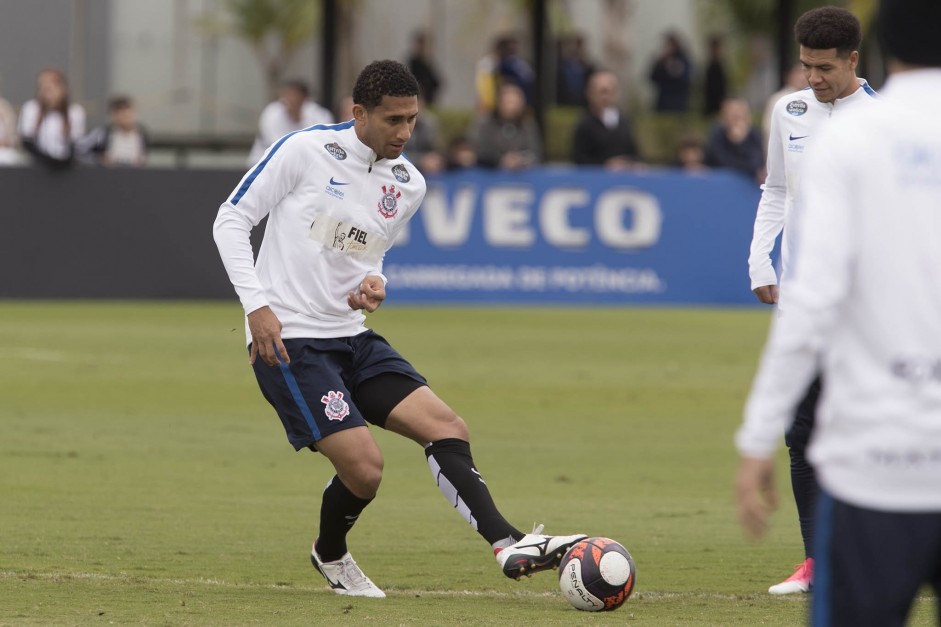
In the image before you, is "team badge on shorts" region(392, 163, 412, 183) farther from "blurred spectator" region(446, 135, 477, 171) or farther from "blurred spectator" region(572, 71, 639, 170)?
"blurred spectator" region(572, 71, 639, 170)

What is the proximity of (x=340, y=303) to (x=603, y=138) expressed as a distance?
14.5m

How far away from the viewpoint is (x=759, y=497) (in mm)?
3730

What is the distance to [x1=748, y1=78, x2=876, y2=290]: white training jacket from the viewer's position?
679cm

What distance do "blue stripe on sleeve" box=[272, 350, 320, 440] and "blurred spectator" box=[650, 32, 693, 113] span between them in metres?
22.2

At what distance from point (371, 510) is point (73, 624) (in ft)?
10.2

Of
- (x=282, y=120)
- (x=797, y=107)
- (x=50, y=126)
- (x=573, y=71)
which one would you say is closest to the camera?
(x=797, y=107)

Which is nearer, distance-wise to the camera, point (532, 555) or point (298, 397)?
point (532, 555)

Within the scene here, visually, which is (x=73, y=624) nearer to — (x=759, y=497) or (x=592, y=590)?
(x=592, y=590)


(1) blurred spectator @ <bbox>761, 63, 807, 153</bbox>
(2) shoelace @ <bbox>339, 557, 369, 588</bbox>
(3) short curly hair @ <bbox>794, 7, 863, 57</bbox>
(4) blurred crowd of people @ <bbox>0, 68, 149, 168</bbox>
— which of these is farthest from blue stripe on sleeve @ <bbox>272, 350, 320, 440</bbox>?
(4) blurred crowd of people @ <bbox>0, 68, 149, 168</bbox>

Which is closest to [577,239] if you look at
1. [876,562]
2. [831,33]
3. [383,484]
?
[383,484]

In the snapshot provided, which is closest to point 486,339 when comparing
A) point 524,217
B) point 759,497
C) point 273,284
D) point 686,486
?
point 524,217

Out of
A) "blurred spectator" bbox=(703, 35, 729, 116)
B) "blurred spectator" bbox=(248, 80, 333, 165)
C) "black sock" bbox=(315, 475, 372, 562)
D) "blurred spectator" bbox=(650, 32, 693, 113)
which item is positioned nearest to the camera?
"black sock" bbox=(315, 475, 372, 562)

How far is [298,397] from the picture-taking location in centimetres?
659

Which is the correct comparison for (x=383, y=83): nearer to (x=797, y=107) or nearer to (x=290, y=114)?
(x=797, y=107)
